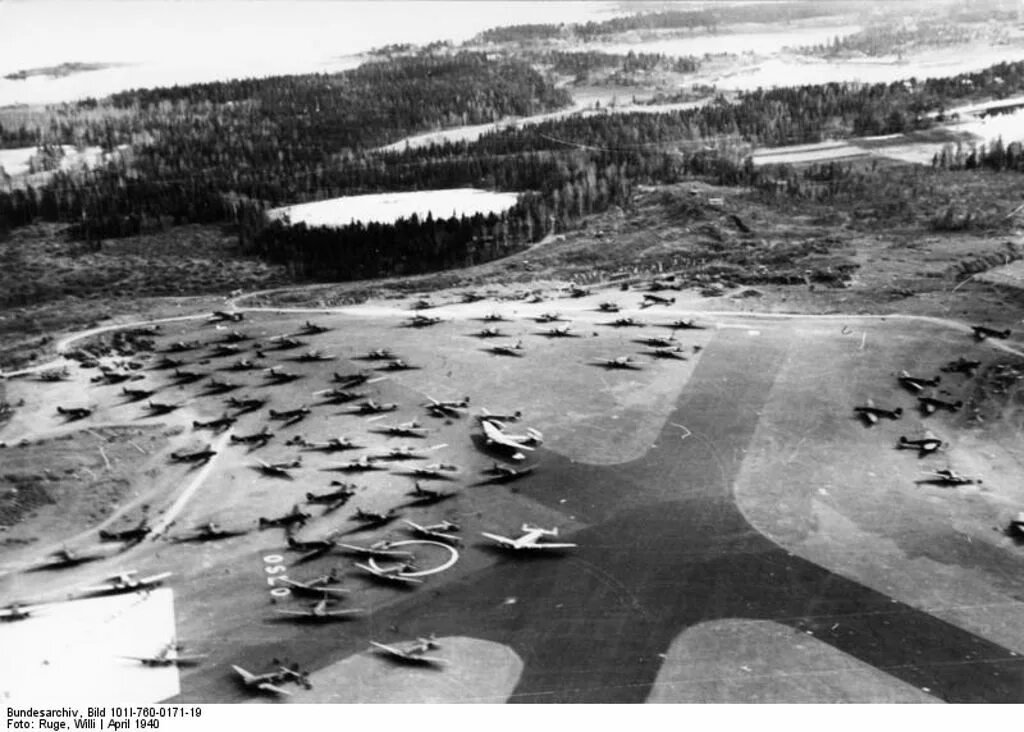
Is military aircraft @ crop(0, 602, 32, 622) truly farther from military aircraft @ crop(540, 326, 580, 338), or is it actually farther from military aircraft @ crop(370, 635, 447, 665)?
military aircraft @ crop(540, 326, 580, 338)

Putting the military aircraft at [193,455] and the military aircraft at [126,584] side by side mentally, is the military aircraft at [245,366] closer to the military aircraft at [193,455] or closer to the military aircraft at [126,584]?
the military aircraft at [193,455]

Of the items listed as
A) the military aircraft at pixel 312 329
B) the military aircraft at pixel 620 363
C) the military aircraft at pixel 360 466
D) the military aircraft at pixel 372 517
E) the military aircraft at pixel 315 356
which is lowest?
the military aircraft at pixel 372 517

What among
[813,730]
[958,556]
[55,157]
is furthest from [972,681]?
[55,157]

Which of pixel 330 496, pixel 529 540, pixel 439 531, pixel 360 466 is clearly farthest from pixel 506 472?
pixel 330 496

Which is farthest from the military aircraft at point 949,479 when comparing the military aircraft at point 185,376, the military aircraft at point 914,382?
the military aircraft at point 185,376

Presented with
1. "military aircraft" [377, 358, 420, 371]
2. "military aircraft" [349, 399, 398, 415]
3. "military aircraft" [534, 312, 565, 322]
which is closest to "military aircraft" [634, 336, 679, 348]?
"military aircraft" [534, 312, 565, 322]

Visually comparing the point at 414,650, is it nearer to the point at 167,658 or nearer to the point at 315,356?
the point at 167,658
